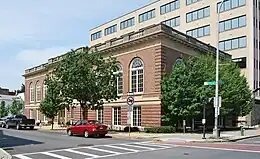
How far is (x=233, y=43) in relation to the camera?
56.5 m

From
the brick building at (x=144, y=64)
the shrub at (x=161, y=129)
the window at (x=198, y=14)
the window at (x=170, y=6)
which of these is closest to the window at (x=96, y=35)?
the window at (x=170, y=6)

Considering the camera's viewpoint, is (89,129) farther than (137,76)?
No

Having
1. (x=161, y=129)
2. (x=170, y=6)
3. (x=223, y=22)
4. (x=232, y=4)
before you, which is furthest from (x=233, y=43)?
(x=161, y=129)

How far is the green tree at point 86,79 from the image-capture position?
31.7m

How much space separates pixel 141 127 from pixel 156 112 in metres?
2.66

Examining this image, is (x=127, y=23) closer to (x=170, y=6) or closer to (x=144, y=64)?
(x=170, y=6)

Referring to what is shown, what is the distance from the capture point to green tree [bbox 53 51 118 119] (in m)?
31.7

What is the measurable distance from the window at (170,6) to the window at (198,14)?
3553 mm

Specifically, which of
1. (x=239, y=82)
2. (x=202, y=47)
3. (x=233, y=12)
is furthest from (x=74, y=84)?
(x=233, y=12)

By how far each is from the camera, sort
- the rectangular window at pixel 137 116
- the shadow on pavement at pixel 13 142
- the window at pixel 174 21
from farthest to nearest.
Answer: the window at pixel 174 21 < the rectangular window at pixel 137 116 < the shadow on pavement at pixel 13 142

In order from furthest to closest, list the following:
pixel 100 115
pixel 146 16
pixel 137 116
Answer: pixel 146 16
pixel 100 115
pixel 137 116

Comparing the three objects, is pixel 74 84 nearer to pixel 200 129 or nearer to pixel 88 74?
pixel 88 74

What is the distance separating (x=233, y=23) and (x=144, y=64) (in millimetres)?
28093

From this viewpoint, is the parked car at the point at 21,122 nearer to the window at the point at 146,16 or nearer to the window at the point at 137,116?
the window at the point at 137,116
